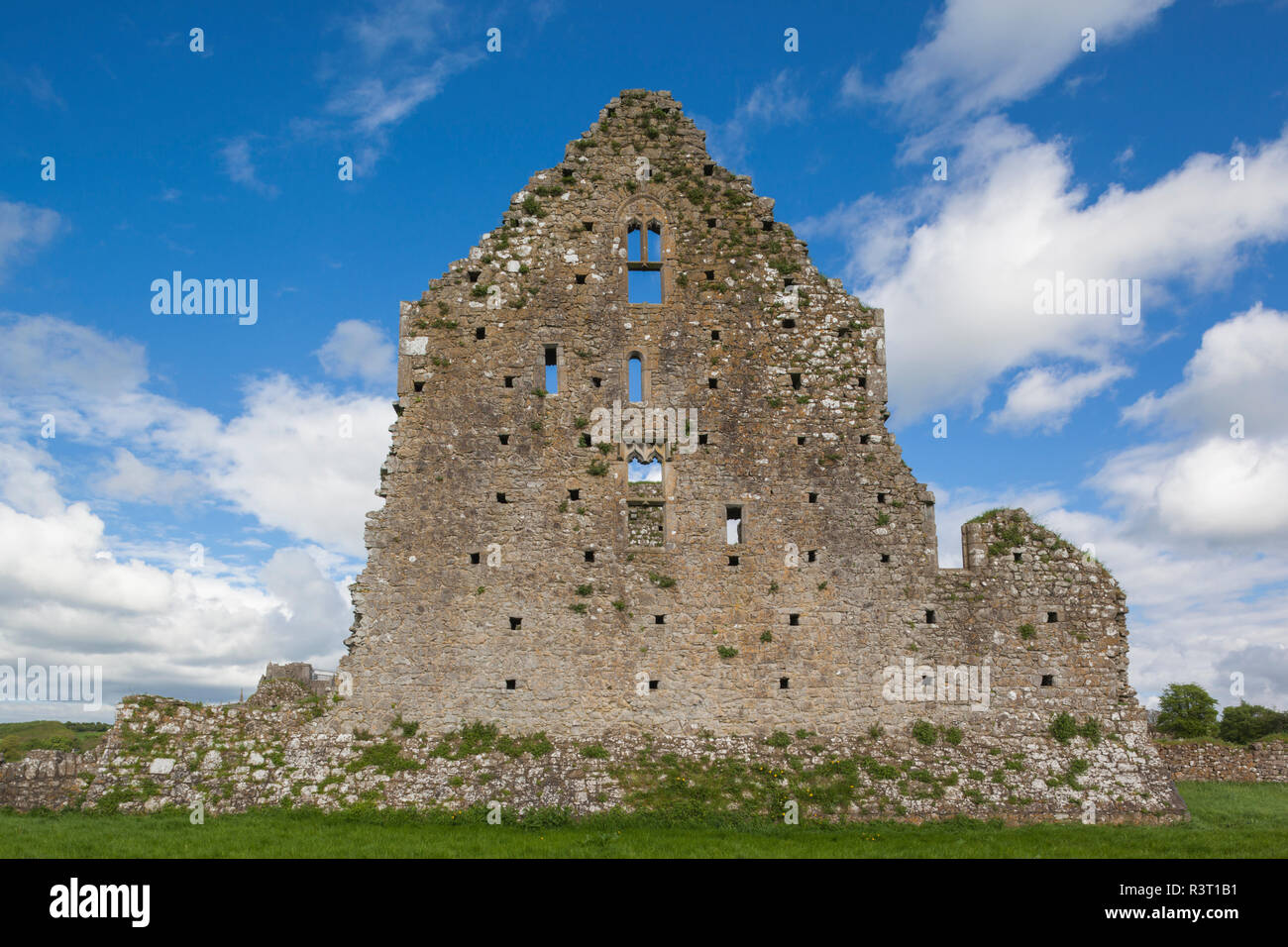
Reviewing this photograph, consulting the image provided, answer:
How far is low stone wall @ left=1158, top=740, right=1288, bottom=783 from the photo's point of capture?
24438 mm

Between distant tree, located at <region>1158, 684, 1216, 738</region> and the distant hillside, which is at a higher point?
the distant hillside

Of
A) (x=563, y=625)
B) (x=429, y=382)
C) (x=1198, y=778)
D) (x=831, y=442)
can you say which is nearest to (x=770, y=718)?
(x=563, y=625)

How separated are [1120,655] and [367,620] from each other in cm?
1736

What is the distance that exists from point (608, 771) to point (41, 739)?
1348cm

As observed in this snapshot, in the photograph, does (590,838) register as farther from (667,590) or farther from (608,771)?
(667,590)

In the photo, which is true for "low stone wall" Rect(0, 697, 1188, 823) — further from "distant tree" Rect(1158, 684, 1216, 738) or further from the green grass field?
"distant tree" Rect(1158, 684, 1216, 738)

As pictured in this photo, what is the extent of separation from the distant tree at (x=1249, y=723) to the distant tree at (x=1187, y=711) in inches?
90.2

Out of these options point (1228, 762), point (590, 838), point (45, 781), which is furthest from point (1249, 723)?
point (45, 781)

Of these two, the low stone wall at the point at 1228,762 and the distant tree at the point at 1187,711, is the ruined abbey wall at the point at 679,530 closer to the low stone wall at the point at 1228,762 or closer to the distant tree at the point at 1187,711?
the low stone wall at the point at 1228,762

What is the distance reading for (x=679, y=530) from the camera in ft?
64.3

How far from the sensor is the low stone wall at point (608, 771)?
17.2 metres

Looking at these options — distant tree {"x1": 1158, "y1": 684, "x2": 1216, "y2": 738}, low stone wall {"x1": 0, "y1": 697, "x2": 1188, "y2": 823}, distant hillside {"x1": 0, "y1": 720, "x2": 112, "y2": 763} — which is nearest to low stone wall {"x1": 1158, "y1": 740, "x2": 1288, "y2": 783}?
low stone wall {"x1": 0, "y1": 697, "x2": 1188, "y2": 823}

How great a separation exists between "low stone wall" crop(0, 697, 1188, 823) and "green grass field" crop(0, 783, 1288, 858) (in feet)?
1.61

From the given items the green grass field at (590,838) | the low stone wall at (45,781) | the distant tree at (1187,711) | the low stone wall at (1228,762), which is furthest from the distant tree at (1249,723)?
the low stone wall at (45,781)
